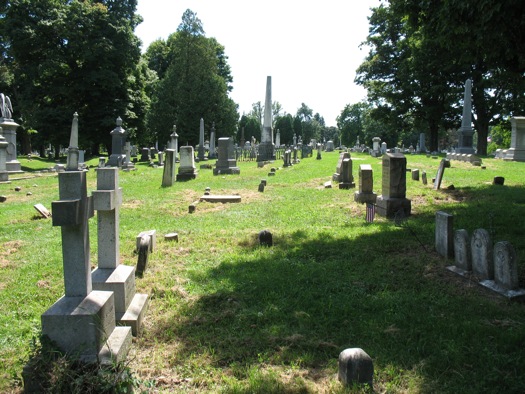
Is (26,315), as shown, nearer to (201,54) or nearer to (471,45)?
(471,45)

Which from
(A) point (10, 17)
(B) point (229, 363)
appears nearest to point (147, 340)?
(B) point (229, 363)

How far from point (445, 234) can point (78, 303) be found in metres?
4.93

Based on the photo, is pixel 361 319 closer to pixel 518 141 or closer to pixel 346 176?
pixel 346 176

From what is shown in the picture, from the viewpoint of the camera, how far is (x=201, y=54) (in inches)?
1882

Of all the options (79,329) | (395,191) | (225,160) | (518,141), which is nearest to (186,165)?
(225,160)

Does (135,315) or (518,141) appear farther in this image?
(518,141)

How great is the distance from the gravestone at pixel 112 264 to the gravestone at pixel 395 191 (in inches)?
242

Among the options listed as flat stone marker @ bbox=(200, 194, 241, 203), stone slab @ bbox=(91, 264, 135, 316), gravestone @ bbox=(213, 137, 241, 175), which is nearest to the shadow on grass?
stone slab @ bbox=(91, 264, 135, 316)

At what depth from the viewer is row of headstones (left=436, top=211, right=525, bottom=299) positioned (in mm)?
4648

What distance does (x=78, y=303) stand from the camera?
3.23 metres

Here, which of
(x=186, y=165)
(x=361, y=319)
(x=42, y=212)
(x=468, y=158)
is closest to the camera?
(x=361, y=319)

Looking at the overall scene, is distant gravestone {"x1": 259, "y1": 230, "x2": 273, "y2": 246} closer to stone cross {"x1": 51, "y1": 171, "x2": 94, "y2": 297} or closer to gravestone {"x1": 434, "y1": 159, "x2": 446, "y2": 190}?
stone cross {"x1": 51, "y1": 171, "x2": 94, "y2": 297}

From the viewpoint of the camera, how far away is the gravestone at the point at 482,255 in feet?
16.5

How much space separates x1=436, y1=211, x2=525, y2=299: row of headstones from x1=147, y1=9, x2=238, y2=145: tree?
42573 millimetres
